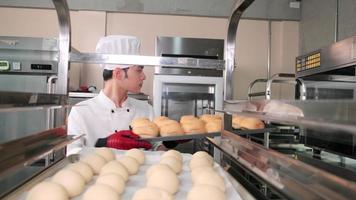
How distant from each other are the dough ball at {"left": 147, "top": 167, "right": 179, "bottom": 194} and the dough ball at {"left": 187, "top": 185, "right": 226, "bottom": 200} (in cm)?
8

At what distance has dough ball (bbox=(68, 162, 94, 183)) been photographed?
0.87 meters

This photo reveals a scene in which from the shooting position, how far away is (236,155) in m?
0.87

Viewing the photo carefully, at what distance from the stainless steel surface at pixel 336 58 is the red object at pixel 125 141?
1.18 m

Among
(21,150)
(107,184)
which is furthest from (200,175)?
(21,150)

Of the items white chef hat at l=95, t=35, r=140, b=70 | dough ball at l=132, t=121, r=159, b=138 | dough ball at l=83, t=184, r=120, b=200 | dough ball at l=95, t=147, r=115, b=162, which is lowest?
dough ball at l=83, t=184, r=120, b=200

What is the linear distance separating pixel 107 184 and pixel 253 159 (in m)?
0.34

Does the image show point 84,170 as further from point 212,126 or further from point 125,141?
point 212,126

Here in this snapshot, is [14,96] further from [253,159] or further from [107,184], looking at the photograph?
[253,159]

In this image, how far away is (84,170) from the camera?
885mm

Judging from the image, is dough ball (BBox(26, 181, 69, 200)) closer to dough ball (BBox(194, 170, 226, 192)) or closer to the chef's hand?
dough ball (BBox(194, 170, 226, 192))

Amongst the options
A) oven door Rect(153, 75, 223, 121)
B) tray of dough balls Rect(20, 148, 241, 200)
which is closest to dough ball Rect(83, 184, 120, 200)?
tray of dough balls Rect(20, 148, 241, 200)

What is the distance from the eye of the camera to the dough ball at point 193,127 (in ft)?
4.35

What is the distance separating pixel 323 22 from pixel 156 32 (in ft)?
5.23

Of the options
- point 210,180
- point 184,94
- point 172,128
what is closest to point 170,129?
point 172,128
